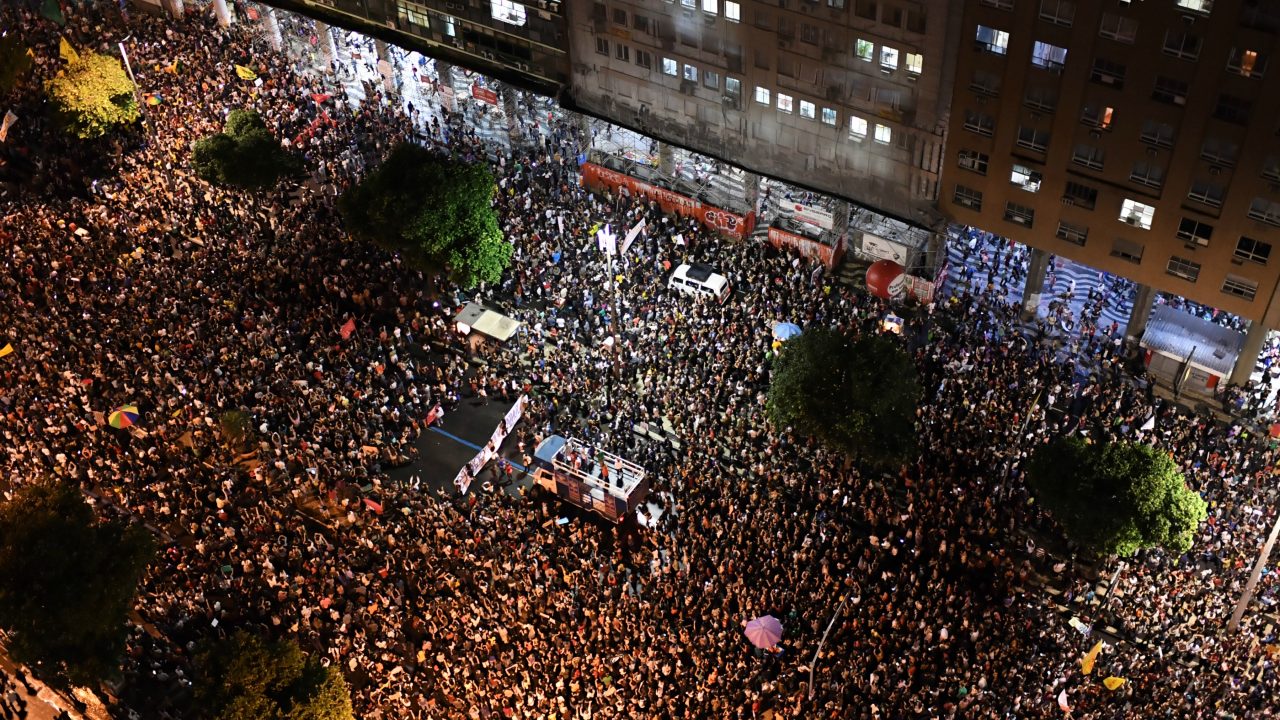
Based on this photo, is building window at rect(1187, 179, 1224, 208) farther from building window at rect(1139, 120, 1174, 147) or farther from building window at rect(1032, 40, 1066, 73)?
building window at rect(1032, 40, 1066, 73)

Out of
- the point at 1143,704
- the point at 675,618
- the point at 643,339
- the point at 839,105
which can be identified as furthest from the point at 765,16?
the point at 1143,704

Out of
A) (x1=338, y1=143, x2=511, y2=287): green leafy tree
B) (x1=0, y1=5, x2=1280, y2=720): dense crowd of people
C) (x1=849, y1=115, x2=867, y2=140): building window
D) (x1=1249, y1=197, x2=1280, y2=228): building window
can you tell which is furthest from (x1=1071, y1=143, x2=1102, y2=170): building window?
(x1=338, y1=143, x2=511, y2=287): green leafy tree

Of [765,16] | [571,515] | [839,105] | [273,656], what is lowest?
[571,515]

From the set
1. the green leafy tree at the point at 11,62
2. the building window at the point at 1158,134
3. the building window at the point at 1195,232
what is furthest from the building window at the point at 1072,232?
the green leafy tree at the point at 11,62

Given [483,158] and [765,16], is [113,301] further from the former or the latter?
[765,16]

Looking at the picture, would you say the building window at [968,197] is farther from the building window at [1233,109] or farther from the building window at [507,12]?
the building window at [507,12]

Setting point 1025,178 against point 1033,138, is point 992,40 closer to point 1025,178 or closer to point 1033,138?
point 1033,138

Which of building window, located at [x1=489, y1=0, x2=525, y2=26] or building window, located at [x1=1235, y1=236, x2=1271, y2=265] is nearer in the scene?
building window, located at [x1=1235, y1=236, x2=1271, y2=265]
